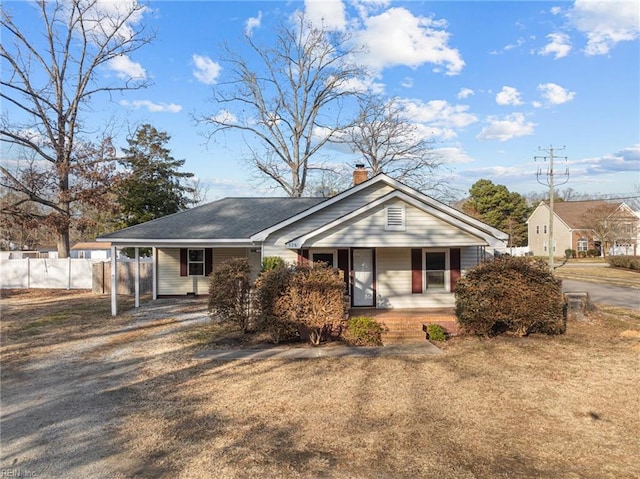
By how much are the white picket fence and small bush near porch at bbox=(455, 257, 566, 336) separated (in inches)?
730

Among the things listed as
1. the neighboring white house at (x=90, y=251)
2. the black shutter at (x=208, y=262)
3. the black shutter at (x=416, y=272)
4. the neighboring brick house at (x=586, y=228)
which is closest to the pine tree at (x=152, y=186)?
the neighboring white house at (x=90, y=251)

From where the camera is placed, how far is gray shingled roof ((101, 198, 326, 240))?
1580 centimetres

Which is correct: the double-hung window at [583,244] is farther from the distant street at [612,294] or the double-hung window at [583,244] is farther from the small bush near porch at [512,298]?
the small bush near porch at [512,298]

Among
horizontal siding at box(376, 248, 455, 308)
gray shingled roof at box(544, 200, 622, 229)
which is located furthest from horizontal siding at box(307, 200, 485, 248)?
gray shingled roof at box(544, 200, 622, 229)

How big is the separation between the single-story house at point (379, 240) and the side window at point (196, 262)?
7.43 ft

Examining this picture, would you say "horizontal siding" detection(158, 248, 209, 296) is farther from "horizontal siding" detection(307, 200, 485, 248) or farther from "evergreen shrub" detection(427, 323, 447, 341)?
"evergreen shrub" detection(427, 323, 447, 341)

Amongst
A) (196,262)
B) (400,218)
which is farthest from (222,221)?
(400,218)

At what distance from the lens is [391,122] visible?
33.5 m

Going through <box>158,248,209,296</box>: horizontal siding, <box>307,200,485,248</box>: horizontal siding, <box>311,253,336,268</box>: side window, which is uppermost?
<box>307,200,485,248</box>: horizontal siding

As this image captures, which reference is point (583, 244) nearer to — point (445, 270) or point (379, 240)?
point (445, 270)

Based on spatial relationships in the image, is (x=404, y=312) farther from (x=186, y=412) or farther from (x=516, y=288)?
(x=186, y=412)

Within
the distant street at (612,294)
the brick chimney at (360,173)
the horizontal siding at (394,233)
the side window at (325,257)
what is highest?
the brick chimney at (360,173)

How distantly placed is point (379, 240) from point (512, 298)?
3.97m

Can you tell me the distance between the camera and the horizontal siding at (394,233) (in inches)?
486
